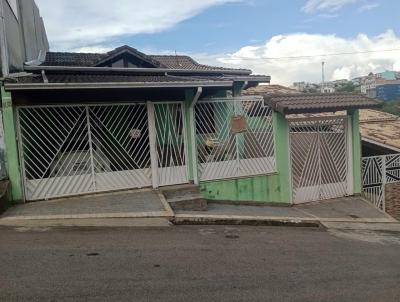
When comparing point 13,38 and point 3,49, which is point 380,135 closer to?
point 13,38

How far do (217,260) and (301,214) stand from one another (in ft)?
16.4

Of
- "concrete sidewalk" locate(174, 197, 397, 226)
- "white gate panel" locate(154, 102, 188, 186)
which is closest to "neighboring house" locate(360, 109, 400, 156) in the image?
"concrete sidewalk" locate(174, 197, 397, 226)

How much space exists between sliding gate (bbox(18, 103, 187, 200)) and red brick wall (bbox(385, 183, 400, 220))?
23.5 feet

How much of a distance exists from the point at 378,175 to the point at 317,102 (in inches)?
151

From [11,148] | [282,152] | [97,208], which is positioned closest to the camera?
[97,208]

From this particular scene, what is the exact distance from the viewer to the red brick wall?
529 inches

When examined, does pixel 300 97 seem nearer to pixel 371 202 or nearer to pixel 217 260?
pixel 371 202

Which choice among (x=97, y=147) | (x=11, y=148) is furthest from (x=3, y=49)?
(x=97, y=147)

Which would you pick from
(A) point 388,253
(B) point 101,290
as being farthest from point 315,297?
(A) point 388,253

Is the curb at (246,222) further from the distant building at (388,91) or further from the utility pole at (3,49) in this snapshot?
the distant building at (388,91)

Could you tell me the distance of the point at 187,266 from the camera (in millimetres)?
5230

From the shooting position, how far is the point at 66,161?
355 inches

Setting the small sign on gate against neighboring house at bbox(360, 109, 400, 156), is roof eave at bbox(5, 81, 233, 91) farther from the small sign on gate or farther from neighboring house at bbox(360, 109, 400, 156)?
neighboring house at bbox(360, 109, 400, 156)

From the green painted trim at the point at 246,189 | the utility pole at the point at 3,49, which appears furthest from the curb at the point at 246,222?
the utility pole at the point at 3,49
